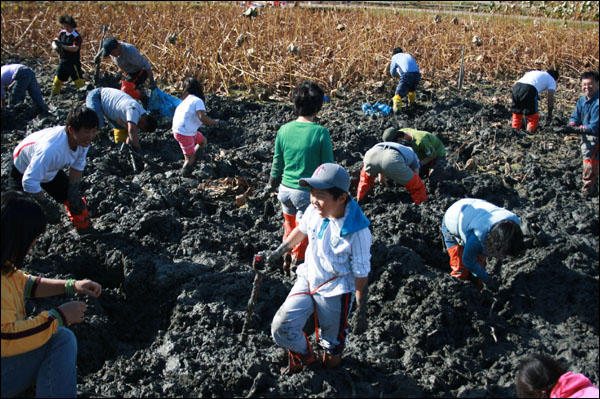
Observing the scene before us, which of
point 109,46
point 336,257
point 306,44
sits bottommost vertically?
point 336,257

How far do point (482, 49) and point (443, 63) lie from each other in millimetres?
1128

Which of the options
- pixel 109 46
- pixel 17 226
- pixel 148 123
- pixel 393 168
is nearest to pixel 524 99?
pixel 393 168

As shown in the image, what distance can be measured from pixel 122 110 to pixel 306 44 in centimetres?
497

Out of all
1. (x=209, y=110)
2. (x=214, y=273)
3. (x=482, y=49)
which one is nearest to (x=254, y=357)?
(x=214, y=273)

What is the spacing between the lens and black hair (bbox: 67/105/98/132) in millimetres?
4430

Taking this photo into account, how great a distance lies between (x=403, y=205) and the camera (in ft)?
18.3

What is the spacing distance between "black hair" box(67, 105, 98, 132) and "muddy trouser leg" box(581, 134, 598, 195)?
192 inches

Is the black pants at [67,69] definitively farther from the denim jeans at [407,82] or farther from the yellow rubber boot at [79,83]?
the denim jeans at [407,82]

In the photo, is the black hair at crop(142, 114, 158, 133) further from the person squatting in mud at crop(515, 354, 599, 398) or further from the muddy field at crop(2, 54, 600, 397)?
the person squatting in mud at crop(515, 354, 599, 398)

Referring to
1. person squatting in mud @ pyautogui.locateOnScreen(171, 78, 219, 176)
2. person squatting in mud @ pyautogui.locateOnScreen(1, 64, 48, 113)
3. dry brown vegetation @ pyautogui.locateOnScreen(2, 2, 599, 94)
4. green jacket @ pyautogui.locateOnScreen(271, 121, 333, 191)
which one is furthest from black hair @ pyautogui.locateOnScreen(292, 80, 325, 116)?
person squatting in mud @ pyautogui.locateOnScreen(1, 64, 48, 113)

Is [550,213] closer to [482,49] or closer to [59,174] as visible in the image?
[59,174]

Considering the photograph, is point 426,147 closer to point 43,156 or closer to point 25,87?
point 43,156

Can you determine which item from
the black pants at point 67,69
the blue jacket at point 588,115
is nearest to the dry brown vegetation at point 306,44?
the black pants at point 67,69

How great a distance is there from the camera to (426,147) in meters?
6.04
